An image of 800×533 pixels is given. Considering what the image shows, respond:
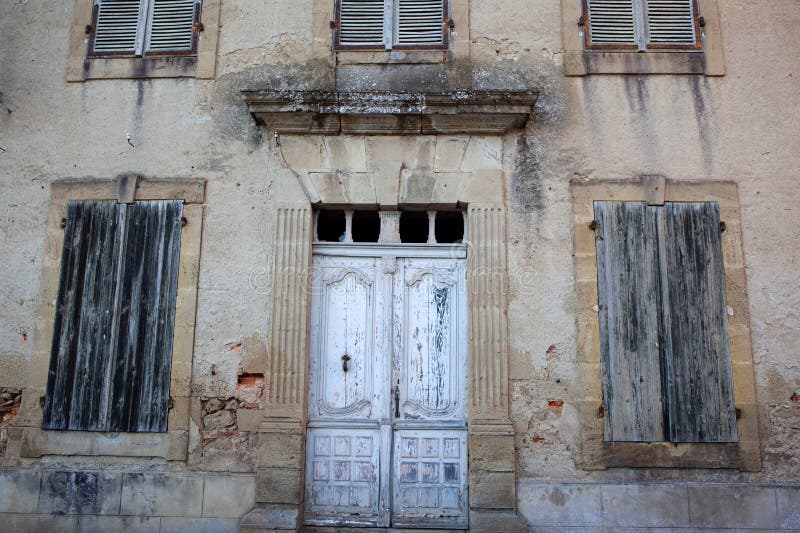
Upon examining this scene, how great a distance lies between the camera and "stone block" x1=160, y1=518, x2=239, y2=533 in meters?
5.58

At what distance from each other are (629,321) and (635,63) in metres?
2.28

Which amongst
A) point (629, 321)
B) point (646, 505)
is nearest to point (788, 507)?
point (646, 505)

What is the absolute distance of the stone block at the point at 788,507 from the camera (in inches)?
215

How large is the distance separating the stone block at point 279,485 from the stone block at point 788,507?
3.73 m

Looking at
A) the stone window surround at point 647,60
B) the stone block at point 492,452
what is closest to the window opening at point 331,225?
the stone block at point 492,452

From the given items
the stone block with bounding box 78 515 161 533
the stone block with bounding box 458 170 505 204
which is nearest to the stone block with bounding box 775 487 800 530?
the stone block with bounding box 458 170 505 204

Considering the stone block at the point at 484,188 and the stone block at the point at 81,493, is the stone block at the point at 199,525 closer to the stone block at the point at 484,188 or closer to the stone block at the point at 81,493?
the stone block at the point at 81,493

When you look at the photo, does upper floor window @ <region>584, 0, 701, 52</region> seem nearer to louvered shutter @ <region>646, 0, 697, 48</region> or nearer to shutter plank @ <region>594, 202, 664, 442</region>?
louvered shutter @ <region>646, 0, 697, 48</region>

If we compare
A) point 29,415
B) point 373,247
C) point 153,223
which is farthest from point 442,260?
point 29,415

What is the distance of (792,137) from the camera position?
6098mm

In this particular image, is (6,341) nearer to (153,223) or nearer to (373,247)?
(153,223)

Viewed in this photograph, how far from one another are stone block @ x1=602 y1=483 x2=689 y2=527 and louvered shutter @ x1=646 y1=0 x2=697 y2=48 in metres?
3.78

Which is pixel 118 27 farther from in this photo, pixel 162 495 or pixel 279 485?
pixel 279 485

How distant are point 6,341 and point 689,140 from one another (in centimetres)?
608
